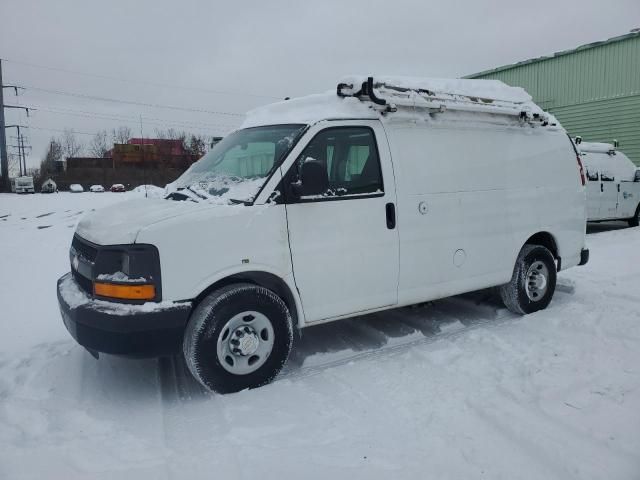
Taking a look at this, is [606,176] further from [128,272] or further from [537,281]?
[128,272]

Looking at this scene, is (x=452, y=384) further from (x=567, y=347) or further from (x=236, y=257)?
(x=236, y=257)

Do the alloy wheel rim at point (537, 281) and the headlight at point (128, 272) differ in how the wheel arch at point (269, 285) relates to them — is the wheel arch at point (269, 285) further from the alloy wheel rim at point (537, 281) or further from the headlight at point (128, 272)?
the alloy wheel rim at point (537, 281)

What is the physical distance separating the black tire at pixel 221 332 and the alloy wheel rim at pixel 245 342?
1.0 inches

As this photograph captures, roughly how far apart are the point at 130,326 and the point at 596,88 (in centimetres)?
1985

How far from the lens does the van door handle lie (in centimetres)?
427

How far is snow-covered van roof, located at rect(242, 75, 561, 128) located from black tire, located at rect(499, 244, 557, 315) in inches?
Result: 57.8

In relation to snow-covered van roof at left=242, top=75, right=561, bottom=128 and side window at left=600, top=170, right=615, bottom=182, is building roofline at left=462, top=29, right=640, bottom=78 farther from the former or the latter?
snow-covered van roof at left=242, top=75, right=561, bottom=128

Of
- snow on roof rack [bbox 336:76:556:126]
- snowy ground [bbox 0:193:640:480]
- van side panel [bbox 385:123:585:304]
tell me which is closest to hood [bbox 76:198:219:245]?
snowy ground [bbox 0:193:640:480]

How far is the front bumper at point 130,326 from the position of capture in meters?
3.32

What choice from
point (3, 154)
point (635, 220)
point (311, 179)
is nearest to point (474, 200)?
point (311, 179)

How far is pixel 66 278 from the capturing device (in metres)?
4.21

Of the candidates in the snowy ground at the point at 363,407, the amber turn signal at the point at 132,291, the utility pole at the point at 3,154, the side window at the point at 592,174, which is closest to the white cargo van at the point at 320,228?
the amber turn signal at the point at 132,291

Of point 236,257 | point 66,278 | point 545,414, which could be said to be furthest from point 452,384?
point 66,278

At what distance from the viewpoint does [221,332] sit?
11.7 ft
